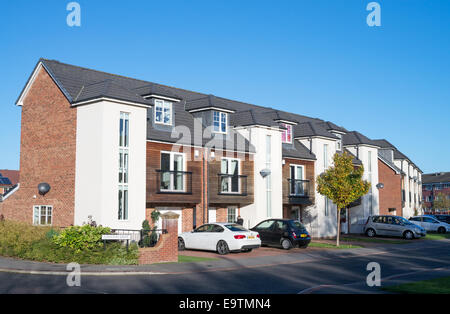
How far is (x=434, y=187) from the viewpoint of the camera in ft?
332

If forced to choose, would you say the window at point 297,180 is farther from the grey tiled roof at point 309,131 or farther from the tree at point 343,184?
the tree at point 343,184

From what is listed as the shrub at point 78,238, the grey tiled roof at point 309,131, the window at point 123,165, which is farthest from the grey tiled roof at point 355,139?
the shrub at point 78,238

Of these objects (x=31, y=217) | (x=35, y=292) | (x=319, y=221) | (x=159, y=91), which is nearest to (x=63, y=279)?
(x=35, y=292)

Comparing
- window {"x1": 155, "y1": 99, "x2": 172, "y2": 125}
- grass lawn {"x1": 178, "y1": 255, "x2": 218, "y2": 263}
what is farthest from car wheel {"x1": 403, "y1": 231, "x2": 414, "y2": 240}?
grass lawn {"x1": 178, "y1": 255, "x2": 218, "y2": 263}

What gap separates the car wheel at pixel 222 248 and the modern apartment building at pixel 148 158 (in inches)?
150

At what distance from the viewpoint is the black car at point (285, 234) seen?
23719 mm

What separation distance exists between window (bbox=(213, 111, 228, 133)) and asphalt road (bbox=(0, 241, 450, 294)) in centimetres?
1152

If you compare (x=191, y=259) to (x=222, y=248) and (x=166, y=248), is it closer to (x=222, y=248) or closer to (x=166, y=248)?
(x=166, y=248)

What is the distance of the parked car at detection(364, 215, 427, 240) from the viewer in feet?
107

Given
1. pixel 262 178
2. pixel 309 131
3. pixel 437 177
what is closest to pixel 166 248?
pixel 262 178

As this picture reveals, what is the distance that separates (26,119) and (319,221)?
65.2 ft

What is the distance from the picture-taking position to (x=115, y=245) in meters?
18.1

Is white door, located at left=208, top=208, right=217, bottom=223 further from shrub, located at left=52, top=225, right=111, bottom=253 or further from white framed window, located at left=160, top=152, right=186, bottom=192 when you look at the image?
shrub, located at left=52, top=225, right=111, bottom=253
